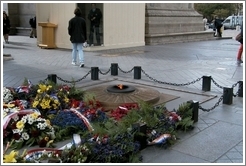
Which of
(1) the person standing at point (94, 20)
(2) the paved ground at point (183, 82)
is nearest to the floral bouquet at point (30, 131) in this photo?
(2) the paved ground at point (183, 82)

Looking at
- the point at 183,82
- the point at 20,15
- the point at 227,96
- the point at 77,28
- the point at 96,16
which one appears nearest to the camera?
the point at 227,96

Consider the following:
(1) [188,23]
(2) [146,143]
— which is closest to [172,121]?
(2) [146,143]

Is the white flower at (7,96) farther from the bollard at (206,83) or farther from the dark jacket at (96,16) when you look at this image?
the dark jacket at (96,16)

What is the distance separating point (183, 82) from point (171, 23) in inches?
498

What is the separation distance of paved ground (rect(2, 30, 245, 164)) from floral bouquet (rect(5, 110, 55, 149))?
1162mm

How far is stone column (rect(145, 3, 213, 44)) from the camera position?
18.6 metres

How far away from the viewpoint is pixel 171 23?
19.9m

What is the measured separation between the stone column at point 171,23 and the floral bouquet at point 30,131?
14617 millimetres

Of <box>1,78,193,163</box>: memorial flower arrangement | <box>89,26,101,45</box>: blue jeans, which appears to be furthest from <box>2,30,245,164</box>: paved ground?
<box>89,26,101,45</box>: blue jeans

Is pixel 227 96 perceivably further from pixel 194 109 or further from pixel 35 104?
pixel 35 104

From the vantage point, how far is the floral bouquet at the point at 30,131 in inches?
150

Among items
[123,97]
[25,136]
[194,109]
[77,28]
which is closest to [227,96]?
[194,109]

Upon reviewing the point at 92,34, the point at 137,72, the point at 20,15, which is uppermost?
the point at 20,15

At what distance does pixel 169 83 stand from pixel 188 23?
14.7 meters
